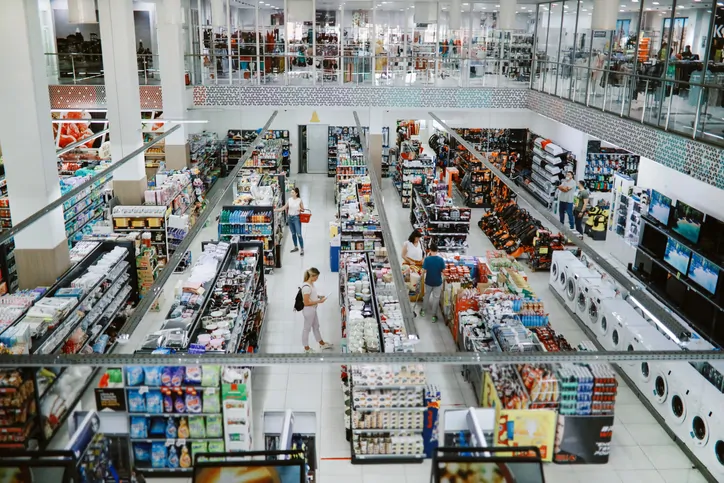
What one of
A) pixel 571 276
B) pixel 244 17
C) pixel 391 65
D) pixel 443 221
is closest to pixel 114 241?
pixel 443 221

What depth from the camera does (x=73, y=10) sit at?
1139cm

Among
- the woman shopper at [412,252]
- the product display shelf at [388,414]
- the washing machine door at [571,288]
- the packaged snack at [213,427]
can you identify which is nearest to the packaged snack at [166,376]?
the packaged snack at [213,427]

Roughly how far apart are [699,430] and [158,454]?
5.80 meters

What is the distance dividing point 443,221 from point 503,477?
430 inches

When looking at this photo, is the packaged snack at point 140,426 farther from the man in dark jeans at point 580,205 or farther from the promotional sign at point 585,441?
the man in dark jeans at point 580,205

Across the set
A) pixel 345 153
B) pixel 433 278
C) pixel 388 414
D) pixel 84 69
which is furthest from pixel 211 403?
pixel 84 69

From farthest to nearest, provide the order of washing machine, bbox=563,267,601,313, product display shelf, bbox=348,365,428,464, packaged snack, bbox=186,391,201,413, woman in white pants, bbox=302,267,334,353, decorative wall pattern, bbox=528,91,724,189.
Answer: washing machine, bbox=563,267,601,313 → woman in white pants, bbox=302,267,334,353 → decorative wall pattern, bbox=528,91,724,189 → product display shelf, bbox=348,365,428,464 → packaged snack, bbox=186,391,201,413

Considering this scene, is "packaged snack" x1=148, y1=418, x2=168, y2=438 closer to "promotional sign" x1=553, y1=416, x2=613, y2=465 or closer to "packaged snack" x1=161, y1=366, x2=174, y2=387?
"packaged snack" x1=161, y1=366, x2=174, y2=387

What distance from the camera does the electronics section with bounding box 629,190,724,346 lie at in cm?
1030

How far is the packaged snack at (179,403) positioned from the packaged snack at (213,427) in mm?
260

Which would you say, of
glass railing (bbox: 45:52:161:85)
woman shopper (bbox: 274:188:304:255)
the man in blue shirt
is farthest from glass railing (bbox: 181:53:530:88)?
the man in blue shirt

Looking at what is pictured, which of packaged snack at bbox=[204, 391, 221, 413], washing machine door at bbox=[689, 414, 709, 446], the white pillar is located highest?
the white pillar

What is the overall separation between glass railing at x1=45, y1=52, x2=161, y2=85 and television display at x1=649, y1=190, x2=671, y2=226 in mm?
14685

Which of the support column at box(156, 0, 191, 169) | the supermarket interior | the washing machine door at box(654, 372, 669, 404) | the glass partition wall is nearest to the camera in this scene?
the supermarket interior
